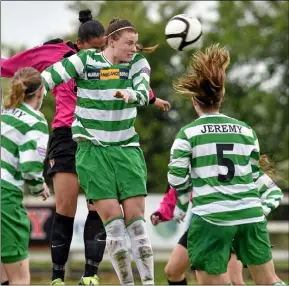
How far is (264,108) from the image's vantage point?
39188mm

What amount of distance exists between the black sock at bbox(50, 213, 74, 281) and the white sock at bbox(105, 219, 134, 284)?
0.93 m

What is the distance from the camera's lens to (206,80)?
781 cm

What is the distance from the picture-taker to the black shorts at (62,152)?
29.9 feet

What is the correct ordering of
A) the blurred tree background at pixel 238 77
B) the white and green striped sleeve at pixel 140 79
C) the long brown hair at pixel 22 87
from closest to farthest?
1. the long brown hair at pixel 22 87
2. the white and green striped sleeve at pixel 140 79
3. the blurred tree background at pixel 238 77

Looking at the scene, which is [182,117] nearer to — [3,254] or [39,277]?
[39,277]

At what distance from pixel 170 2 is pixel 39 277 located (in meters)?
26.9

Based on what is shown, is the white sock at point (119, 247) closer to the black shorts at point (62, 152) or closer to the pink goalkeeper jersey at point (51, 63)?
the black shorts at point (62, 152)

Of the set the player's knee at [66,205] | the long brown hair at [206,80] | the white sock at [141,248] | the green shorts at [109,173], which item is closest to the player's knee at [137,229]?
the white sock at [141,248]

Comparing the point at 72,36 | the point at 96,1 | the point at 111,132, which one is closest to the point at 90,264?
the point at 111,132

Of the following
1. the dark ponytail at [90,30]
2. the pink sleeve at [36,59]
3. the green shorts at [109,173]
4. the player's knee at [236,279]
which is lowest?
the player's knee at [236,279]

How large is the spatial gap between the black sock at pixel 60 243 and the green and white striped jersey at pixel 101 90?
1019 millimetres

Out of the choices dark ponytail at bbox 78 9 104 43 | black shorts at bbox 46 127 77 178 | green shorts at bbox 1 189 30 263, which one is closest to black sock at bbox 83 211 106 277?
black shorts at bbox 46 127 77 178

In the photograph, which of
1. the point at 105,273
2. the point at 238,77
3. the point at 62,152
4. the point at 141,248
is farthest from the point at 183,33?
the point at 238,77

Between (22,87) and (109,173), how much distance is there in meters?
1.06
